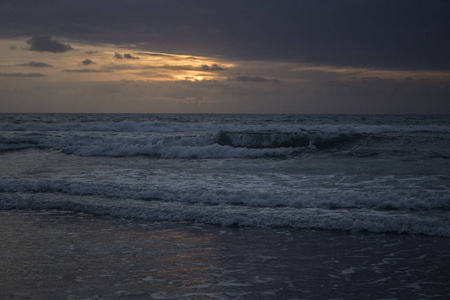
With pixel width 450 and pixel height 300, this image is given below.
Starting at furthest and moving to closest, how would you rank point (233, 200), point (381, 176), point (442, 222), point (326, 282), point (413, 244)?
point (381, 176)
point (233, 200)
point (442, 222)
point (413, 244)
point (326, 282)

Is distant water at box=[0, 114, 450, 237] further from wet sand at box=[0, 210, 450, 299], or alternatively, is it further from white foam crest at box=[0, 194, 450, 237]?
wet sand at box=[0, 210, 450, 299]

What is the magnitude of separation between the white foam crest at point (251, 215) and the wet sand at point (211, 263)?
28 centimetres

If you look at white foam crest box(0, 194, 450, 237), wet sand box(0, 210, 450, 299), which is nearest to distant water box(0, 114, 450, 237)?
white foam crest box(0, 194, 450, 237)

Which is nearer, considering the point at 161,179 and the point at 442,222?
the point at 442,222

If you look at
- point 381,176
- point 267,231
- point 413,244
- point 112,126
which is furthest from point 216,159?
point 112,126

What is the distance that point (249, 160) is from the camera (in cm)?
1648

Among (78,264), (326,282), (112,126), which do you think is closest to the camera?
(326,282)

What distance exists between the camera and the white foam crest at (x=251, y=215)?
643 centimetres

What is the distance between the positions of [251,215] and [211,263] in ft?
7.55

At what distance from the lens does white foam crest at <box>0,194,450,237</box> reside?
21.1 ft

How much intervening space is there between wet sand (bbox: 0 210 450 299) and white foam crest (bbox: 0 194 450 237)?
285 mm

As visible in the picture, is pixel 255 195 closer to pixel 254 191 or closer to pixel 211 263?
pixel 254 191

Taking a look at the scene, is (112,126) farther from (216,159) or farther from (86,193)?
(86,193)

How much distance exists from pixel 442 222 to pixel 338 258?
2518mm
